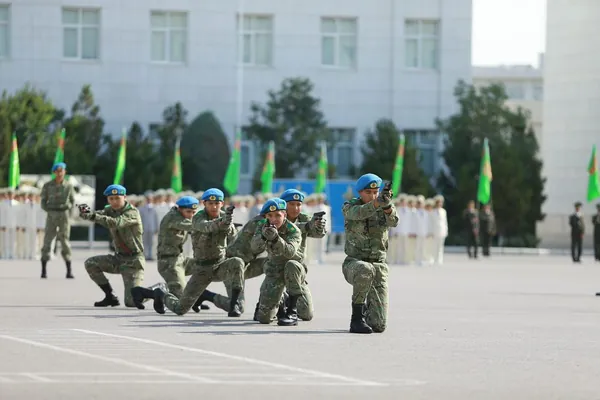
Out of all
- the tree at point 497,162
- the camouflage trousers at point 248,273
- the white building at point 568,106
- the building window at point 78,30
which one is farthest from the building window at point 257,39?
the camouflage trousers at point 248,273

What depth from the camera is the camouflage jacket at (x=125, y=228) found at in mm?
22312

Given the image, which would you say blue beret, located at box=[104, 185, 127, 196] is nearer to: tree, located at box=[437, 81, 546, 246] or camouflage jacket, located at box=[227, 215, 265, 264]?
camouflage jacket, located at box=[227, 215, 265, 264]

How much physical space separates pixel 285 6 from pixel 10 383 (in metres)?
57.3

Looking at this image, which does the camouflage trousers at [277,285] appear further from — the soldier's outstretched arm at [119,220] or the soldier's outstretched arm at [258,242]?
the soldier's outstretched arm at [119,220]

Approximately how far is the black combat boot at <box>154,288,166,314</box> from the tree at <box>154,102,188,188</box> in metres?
38.9

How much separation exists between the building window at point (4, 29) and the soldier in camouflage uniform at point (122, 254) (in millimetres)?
45053

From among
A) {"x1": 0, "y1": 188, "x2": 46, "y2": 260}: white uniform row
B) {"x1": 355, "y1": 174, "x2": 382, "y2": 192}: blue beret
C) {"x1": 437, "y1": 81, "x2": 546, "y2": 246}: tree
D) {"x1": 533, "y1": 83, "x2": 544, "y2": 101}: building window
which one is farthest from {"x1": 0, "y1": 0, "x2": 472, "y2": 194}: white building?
{"x1": 533, "y1": 83, "x2": 544, "y2": 101}: building window

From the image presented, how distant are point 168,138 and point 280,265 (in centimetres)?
4482

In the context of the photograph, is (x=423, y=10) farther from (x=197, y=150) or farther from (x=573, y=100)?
(x=197, y=150)

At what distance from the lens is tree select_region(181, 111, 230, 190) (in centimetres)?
6316

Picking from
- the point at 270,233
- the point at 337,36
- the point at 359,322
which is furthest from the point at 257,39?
the point at 359,322

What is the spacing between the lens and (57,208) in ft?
99.4

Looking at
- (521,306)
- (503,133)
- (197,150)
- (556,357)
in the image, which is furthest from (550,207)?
(556,357)

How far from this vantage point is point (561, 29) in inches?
2660
